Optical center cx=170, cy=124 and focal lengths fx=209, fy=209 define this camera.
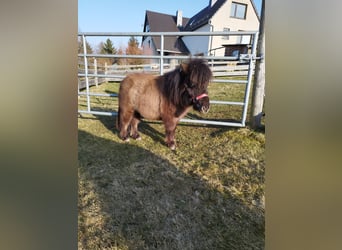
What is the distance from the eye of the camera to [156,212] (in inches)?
63.2

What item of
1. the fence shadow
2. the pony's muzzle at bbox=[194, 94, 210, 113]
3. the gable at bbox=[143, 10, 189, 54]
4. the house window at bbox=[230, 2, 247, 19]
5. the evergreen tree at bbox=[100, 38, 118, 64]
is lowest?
the fence shadow

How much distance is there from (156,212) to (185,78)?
144 centimetres

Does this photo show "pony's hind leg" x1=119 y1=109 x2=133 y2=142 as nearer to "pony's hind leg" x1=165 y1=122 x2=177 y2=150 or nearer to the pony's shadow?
the pony's shadow

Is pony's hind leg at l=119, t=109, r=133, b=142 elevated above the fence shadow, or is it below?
above

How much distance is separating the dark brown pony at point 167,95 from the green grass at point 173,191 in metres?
0.35

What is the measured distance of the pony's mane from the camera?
7.34 ft

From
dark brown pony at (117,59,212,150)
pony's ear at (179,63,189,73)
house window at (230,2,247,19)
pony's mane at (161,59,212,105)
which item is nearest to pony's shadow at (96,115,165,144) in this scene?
dark brown pony at (117,59,212,150)

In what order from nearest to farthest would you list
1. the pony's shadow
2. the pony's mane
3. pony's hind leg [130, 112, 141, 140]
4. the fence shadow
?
the fence shadow
the pony's mane
pony's hind leg [130, 112, 141, 140]
the pony's shadow

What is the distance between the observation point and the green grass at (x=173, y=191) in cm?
139

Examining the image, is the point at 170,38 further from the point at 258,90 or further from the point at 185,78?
the point at 258,90

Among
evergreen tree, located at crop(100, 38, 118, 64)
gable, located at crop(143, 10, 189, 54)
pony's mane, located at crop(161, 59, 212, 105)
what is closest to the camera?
pony's mane, located at crop(161, 59, 212, 105)
